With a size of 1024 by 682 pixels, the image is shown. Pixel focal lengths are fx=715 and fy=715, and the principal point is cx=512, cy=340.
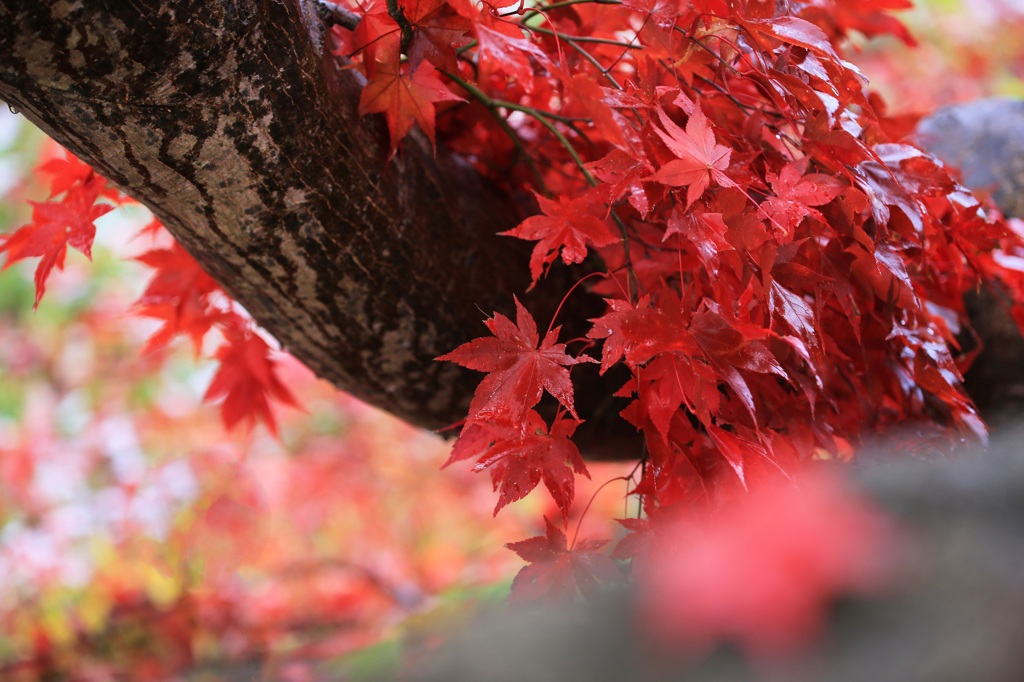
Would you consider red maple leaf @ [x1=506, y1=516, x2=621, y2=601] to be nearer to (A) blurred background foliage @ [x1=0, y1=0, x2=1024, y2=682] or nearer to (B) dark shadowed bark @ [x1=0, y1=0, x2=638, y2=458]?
(B) dark shadowed bark @ [x1=0, y1=0, x2=638, y2=458]

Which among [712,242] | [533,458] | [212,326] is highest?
[212,326]

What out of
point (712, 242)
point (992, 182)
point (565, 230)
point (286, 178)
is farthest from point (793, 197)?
point (992, 182)

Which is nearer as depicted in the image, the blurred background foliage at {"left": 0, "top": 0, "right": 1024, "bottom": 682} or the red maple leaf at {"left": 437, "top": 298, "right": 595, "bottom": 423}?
the red maple leaf at {"left": 437, "top": 298, "right": 595, "bottom": 423}

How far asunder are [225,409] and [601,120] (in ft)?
2.46

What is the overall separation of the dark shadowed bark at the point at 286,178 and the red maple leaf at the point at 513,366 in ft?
0.79

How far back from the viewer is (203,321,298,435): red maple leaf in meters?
1.01

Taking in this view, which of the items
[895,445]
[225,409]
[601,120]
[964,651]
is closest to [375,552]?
[225,409]

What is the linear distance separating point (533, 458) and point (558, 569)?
0.41ft

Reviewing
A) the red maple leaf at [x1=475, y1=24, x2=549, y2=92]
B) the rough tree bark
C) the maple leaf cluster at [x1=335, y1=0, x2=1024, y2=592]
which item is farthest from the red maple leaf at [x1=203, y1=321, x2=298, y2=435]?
the red maple leaf at [x1=475, y1=24, x2=549, y2=92]

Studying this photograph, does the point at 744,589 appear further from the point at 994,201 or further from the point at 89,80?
the point at 994,201

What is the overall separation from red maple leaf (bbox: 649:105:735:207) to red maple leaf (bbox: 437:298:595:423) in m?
0.17

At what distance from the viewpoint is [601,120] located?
0.60 meters

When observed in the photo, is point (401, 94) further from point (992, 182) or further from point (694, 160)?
point (992, 182)

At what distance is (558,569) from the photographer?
71 cm
